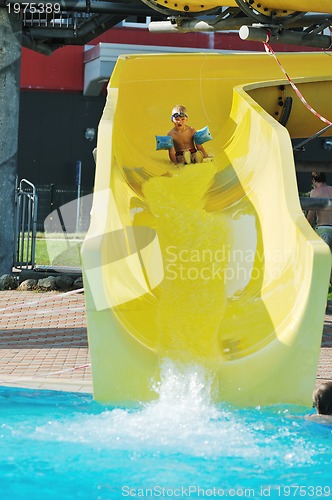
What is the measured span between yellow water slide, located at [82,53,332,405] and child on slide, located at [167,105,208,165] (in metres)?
0.12

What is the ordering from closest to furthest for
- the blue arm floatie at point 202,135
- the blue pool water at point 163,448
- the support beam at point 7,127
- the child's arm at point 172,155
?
the blue pool water at point 163,448 < the child's arm at point 172,155 < the blue arm floatie at point 202,135 < the support beam at point 7,127

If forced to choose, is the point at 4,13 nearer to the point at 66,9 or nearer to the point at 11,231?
the point at 66,9

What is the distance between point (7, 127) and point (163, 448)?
836cm

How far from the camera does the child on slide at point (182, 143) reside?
9.98 metres

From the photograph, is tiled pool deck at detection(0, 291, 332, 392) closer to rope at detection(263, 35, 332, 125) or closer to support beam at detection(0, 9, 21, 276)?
support beam at detection(0, 9, 21, 276)

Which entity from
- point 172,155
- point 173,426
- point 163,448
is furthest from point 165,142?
point 163,448

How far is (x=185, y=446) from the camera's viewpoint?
5277 mm

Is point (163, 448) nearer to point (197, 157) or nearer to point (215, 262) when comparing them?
point (215, 262)

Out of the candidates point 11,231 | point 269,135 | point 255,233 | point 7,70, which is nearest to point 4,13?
point 7,70

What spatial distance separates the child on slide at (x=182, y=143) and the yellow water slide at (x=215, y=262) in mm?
A: 116

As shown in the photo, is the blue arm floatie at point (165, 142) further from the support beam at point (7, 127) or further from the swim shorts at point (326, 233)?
the support beam at point (7, 127)

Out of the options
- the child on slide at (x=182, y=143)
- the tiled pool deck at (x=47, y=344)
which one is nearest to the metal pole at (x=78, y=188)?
the tiled pool deck at (x=47, y=344)

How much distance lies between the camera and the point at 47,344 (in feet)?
27.9

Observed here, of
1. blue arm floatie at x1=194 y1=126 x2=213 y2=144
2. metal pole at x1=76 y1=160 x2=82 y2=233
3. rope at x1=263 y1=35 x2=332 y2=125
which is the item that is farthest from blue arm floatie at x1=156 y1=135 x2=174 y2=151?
metal pole at x1=76 y1=160 x2=82 y2=233
